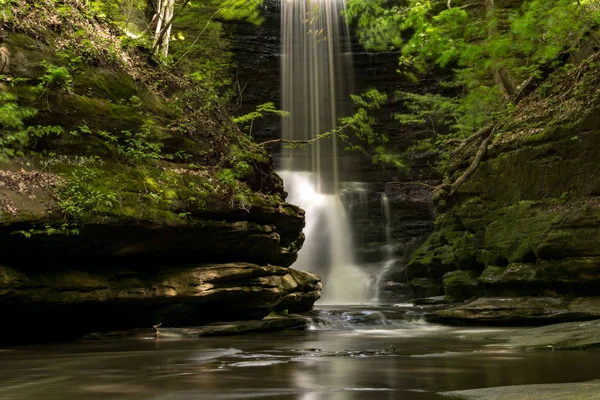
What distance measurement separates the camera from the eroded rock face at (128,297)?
819 centimetres

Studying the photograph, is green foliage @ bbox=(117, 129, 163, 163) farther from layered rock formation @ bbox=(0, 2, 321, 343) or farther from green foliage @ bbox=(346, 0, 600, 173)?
green foliage @ bbox=(346, 0, 600, 173)

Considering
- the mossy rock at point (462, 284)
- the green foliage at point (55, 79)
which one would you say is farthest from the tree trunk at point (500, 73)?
the green foliage at point (55, 79)

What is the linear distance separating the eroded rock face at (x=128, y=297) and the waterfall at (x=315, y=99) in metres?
13.3

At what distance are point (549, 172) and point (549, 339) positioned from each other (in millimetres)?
6598

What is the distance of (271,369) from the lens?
216 inches

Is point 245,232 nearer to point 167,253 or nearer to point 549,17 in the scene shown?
point 167,253

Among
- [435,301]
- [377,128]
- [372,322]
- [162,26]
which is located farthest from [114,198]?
[377,128]

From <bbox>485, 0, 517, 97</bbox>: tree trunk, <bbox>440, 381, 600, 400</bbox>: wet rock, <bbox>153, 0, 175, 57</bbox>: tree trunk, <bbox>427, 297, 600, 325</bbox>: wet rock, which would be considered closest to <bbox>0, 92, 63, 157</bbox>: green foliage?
<bbox>153, 0, 175, 57</bbox>: tree trunk

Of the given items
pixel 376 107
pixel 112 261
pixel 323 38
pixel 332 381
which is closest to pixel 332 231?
pixel 376 107

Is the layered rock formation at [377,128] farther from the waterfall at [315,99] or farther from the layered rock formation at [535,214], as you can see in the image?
the layered rock formation at [535,214]

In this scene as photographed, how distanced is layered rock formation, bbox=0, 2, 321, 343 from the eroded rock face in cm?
2

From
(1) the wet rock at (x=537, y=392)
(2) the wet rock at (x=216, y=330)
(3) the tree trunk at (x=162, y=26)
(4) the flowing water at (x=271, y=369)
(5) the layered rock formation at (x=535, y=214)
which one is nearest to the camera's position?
(1) the wet rock at (x=537, y=392)

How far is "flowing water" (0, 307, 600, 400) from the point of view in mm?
4145

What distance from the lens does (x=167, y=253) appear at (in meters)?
10.0
